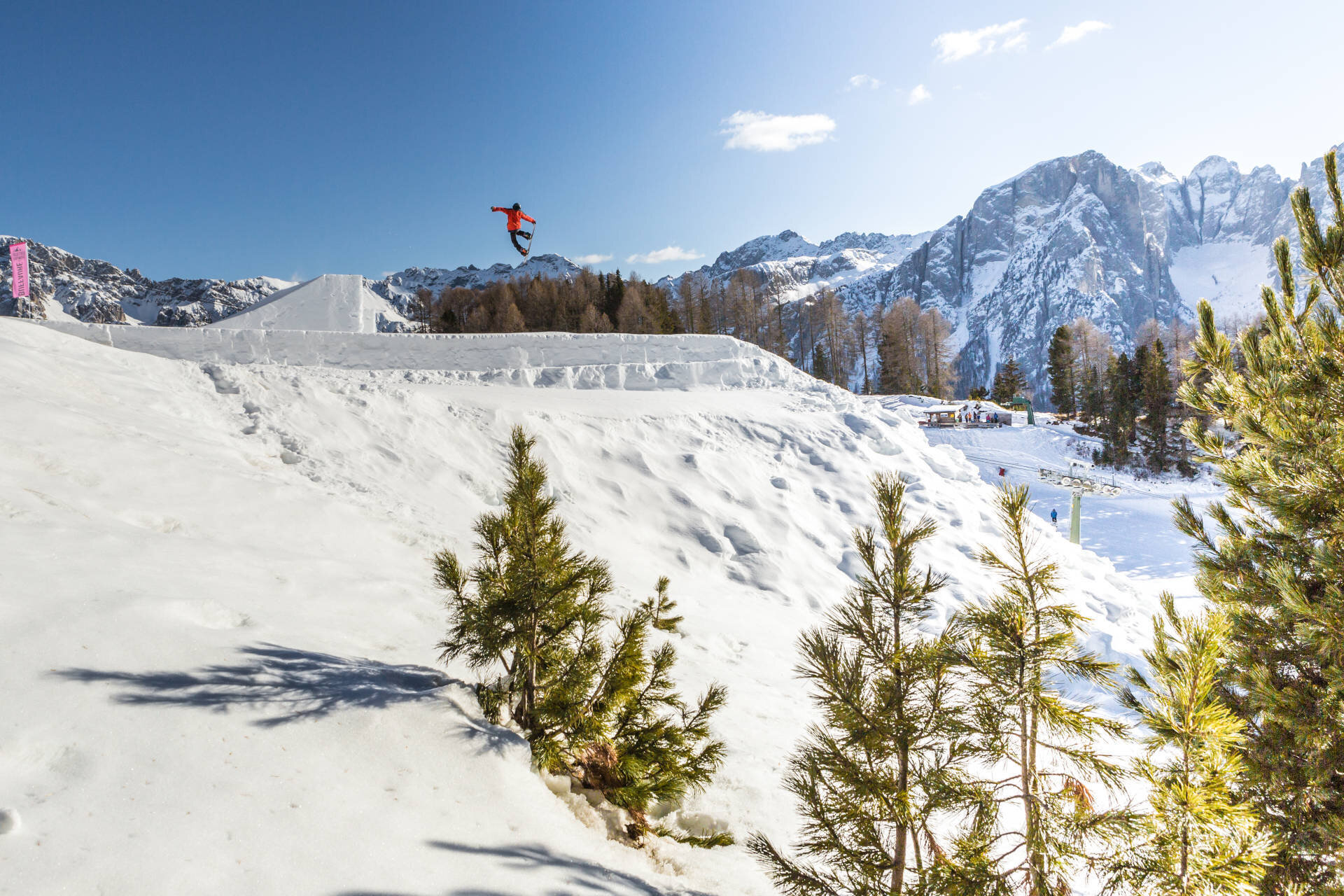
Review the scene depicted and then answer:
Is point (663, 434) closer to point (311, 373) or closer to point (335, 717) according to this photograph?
point (311, 373)

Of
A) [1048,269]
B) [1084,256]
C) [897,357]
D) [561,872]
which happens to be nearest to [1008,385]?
[897,357]

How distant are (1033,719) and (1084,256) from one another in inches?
6972

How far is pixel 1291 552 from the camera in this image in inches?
161

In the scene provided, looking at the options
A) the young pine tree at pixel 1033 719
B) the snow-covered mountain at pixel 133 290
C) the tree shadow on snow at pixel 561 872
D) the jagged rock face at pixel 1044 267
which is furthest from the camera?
the jagged rock face at pixel 1044 267

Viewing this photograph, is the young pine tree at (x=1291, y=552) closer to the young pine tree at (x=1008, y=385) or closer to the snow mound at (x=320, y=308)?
the snow mound at (x=320, y=308)

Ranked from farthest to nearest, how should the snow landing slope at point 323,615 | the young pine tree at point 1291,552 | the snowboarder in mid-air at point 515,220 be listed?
the snowboarder in mid-air at point 515,220
the young pine tree at point 1291,552
the snow landing slope at point 323,615

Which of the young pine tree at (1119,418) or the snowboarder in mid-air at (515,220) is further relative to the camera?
the young pine tree at (1119,418)

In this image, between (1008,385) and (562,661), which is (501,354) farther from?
(1008,385)

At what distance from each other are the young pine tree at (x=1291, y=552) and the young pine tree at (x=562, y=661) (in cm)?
365

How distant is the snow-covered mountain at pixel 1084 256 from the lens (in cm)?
13775

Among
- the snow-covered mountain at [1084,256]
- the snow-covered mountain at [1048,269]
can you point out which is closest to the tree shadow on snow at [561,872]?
the snow-covered mountain at [1084,256]

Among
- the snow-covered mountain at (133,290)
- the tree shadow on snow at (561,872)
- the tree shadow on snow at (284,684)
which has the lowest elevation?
the tree shadow on snow at (561,872)

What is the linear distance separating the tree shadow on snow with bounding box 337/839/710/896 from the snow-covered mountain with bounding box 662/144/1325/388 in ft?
424

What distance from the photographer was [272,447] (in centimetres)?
1019
